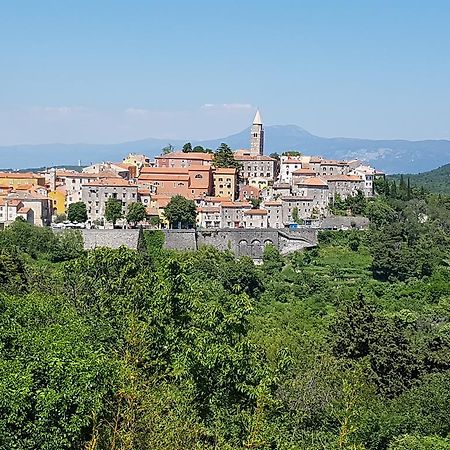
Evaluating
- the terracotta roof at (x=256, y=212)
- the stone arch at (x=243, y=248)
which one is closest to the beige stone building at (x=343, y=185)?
the terracotta roof at (x=256, y=212)

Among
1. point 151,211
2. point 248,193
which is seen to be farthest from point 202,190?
point 151,211

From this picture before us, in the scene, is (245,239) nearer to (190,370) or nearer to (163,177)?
(163,177)

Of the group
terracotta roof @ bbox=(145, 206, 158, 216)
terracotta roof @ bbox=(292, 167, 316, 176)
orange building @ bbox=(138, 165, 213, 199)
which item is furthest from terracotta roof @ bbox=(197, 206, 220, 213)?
terracotta roof @ bbox=(292, 167, 316, 176)

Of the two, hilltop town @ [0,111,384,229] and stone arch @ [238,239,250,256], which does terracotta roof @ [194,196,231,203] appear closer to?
hilltop town @ [0,111,384,229]

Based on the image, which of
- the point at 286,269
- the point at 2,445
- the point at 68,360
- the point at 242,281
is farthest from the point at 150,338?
the point at 286,269

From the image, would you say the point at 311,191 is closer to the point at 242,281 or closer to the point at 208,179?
the point at 208,179

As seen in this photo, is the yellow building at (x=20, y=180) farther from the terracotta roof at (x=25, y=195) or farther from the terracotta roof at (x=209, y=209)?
the terracotta roof at (x=209, y=209)

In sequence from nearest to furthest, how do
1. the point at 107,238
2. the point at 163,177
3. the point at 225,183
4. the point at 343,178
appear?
the point at 107,238 < the point at 163,177 < the point at 343,178 < the point at 225,183
